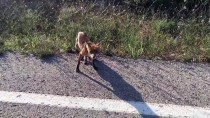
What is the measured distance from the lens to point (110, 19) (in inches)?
241

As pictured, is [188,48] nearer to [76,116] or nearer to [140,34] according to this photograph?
[140,34]

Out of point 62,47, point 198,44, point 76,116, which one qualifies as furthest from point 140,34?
point 76,116

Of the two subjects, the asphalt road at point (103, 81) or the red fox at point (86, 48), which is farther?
the red fox at point (86, 48)

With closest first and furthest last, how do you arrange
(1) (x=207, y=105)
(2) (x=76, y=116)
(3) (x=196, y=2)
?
(2) (x=76, y=116) → (1) (x=207, y=105) → (3) (x=196, y=2)

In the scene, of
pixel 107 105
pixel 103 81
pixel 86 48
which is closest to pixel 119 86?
pixel 103 81

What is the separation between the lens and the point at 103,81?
4348 mm

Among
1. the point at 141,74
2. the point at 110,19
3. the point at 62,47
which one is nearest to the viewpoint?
the point at 141,74

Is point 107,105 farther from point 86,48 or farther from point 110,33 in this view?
point 110,33

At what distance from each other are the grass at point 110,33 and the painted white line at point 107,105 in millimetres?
988

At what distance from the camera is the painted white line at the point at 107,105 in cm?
384

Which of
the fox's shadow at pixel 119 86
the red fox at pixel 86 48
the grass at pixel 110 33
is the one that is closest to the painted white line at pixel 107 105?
the fox's shadow at pixel 119 86

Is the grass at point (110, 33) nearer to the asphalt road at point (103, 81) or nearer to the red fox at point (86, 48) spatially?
the asphalt road at point (103, 81)

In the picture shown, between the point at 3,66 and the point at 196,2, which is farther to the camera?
the point at 196,2

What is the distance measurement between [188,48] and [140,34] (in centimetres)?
73
